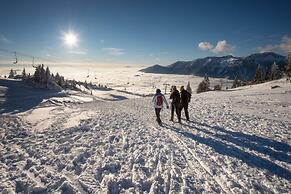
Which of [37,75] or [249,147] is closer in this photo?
[249,147]

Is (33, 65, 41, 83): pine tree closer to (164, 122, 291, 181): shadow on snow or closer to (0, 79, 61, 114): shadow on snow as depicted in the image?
(0, 79, 61, 114): shadow on snow

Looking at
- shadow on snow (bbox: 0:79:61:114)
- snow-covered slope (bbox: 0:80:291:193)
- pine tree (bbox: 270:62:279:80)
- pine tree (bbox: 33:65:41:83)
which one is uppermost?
pine tree (bbox: 270:62:279:80)

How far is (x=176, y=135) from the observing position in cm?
1196

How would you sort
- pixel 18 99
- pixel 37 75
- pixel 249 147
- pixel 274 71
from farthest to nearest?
1. pixel 274 71
2. pixel 37 75
3. pixel 18 99
4. pixel 249 147

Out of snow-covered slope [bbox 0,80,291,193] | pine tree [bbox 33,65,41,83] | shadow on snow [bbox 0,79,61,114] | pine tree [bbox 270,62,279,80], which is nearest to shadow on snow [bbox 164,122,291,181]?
snow-covered slope [bbox 0,80,291,193]

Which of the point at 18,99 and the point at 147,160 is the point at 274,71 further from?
the point at 147,160

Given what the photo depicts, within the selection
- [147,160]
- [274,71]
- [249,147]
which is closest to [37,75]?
[147,160]

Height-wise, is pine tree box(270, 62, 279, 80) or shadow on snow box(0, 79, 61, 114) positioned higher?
pine tree box(270, 62, 279, 80)

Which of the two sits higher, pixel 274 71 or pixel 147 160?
Answer: pixel 274 71

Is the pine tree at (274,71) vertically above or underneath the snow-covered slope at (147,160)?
above

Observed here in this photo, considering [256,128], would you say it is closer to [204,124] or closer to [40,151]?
[204,124]

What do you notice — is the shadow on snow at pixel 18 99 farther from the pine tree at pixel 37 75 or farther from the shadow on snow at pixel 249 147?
the shadow on snow at pixel 249 147

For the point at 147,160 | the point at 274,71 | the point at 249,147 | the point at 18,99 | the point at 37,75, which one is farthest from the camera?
the point at 274,71

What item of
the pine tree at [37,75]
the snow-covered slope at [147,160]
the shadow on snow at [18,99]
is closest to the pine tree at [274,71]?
the shadow on snow at [18,99]
